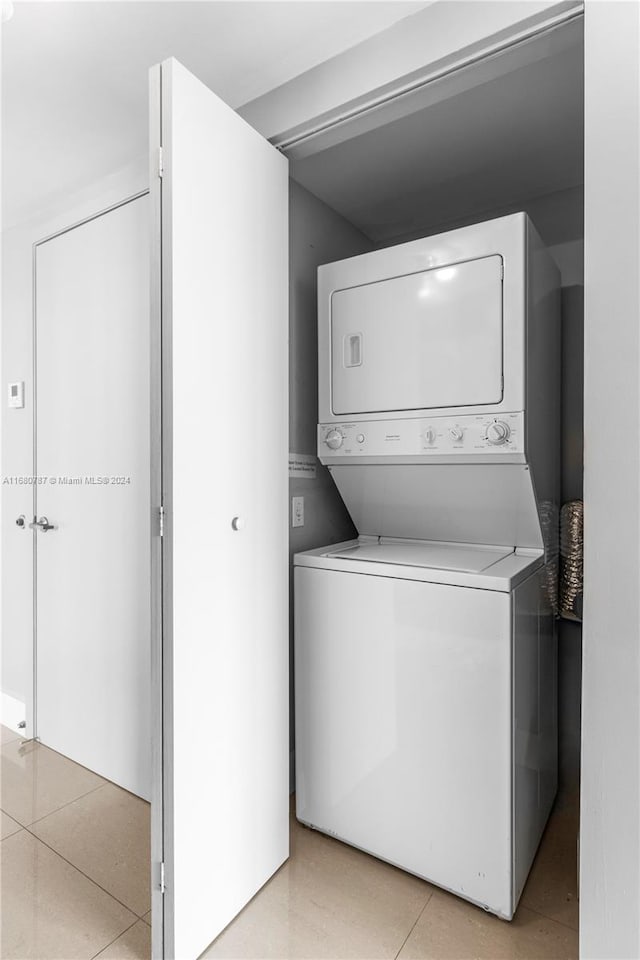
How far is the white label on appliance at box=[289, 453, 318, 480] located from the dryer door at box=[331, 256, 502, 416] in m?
0.29

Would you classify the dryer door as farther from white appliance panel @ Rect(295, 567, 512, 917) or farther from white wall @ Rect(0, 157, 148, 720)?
white wall @ Rect(0, 157, 148, 720)

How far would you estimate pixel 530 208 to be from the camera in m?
2.35

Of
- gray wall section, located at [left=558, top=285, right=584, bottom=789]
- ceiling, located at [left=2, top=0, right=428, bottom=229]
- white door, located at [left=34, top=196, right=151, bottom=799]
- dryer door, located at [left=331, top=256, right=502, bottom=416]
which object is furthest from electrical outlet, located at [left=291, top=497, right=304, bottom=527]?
ceiling, located at [left=2, top=0, right=428, bottom=229]

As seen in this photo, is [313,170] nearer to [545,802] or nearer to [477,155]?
[477,155]

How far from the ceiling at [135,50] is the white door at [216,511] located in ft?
0.73

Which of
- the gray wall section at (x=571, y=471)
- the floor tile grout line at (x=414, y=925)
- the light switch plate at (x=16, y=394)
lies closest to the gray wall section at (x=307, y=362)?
the floor tile grout line at (x=414, y=925)

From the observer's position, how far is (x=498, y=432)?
167 centimetres

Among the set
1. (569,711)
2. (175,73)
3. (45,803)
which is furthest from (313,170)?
(45,803)

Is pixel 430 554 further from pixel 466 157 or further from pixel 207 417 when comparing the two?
pixel 466 157

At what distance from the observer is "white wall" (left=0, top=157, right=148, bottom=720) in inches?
103

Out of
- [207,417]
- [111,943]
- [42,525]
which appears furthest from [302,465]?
[111,943]

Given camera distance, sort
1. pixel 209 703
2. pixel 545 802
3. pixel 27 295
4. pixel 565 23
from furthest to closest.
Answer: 1. pixel 27 295
2. pixel 545 802
3. pixel 209 703
4. pixel 565 23

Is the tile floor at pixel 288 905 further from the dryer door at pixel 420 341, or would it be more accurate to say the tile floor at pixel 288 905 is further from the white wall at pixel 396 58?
the white wall at pixel 396 58

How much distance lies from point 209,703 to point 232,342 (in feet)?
3.29
